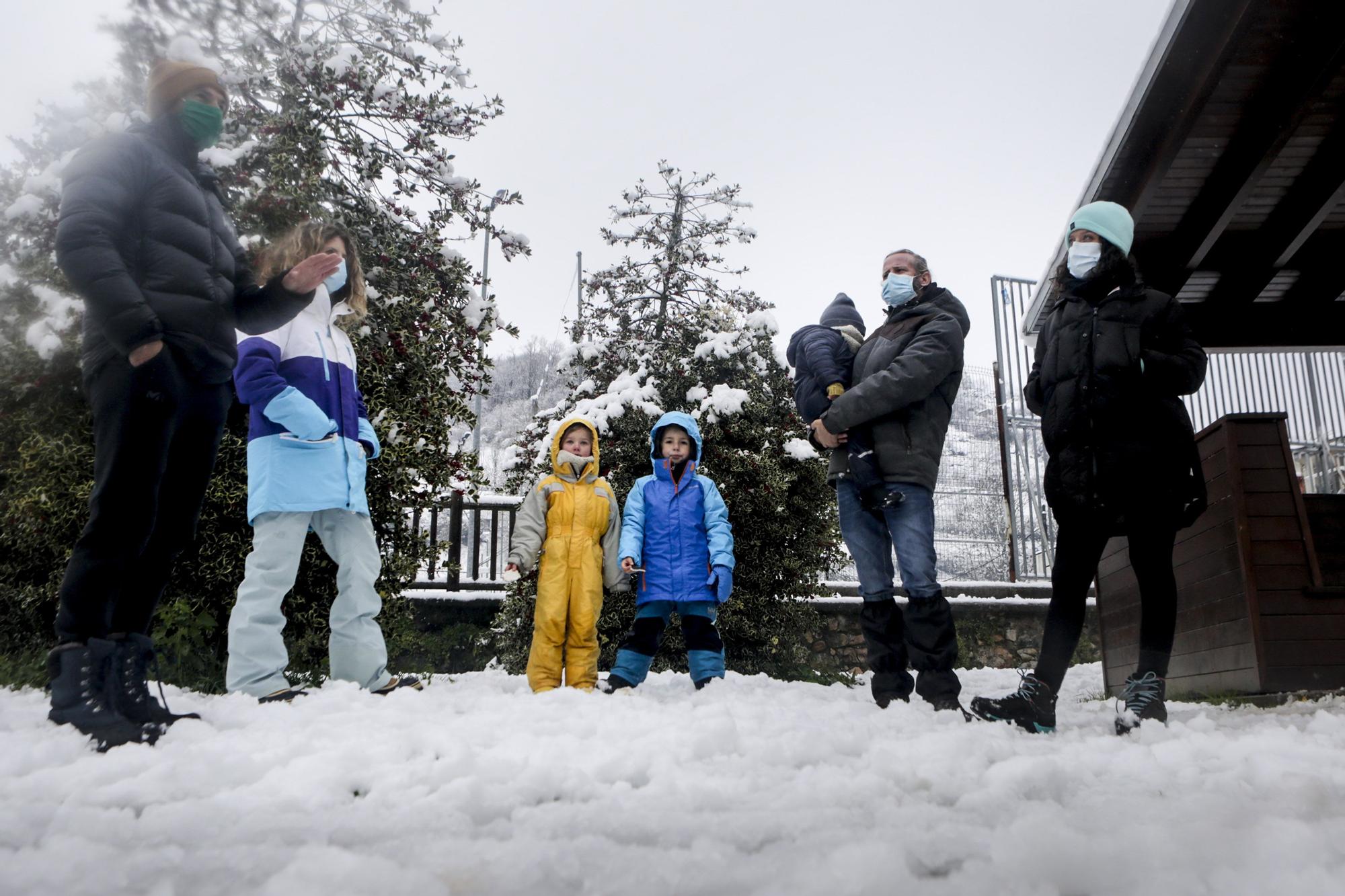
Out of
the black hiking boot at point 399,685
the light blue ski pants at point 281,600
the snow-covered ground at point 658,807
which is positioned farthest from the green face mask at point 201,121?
the black hiking boot at point 399,685

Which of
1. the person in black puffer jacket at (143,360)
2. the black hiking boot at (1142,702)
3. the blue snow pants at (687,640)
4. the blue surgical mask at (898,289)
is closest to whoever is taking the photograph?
the person in black puffer jacket at (143,360)

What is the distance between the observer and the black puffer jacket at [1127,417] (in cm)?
262

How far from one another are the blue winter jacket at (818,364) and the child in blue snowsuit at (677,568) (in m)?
0.87

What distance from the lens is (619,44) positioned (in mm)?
2066

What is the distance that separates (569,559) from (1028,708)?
2.06 metres

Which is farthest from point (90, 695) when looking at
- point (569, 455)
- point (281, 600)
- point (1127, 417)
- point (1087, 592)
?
point (1127, 417)

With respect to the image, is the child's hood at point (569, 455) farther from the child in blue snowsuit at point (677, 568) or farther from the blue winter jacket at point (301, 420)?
the blue winter jacket at point (301, 420)

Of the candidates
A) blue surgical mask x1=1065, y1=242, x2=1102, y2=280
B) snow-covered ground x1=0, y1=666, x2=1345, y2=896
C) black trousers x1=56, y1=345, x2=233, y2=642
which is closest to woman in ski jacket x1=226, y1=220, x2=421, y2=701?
snow-covered ground x1=0, y1=666, x2=1345, y2=896

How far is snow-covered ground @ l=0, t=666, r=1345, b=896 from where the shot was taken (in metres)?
1.03

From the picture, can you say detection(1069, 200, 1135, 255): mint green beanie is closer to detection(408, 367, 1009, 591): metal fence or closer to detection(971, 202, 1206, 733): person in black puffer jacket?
detection(971, 202, 1206, 733): person in black puffer jacket

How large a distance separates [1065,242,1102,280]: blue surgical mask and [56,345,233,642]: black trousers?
2.77m

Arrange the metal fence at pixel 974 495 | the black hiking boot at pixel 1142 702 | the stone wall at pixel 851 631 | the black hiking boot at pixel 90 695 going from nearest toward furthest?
the black hiking boot at pixel 90 695
the black hiking boot at pixel 1142 702
the stone wall at pixel 851 631
the metal fence at pixel 974 495

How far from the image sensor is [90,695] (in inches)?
77.6

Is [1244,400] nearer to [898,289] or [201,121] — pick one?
[898,289]
